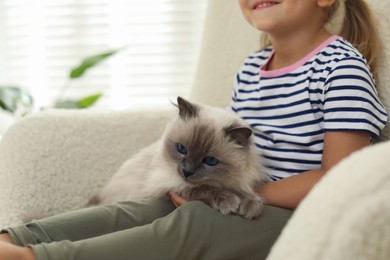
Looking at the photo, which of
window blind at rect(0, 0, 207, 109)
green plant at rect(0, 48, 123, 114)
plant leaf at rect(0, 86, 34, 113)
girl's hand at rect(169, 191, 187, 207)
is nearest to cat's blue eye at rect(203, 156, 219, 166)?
girl's hand at rect(169, 191, 187, 207)

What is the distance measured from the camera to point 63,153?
1.59 metres

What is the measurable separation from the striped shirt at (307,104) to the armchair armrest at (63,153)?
0.35 metres

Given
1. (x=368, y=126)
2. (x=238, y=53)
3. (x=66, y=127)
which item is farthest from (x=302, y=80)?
(x=66, y=127)

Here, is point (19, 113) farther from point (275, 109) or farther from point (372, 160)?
point (372, 160)

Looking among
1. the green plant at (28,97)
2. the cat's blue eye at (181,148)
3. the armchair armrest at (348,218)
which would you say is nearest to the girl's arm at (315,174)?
the cat's blue eye at (181,148)

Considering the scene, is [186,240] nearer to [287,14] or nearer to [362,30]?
[287,14]

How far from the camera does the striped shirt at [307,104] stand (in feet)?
4.05

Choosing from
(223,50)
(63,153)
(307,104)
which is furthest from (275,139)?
(63,153)

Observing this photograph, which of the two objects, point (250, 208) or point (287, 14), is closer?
point (250, 208)

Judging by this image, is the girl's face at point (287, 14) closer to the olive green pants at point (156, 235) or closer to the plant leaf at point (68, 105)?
the olive green pants at point (156, 235)

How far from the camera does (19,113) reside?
2.25 meters

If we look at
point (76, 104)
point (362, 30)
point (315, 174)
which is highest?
point (362, 30)

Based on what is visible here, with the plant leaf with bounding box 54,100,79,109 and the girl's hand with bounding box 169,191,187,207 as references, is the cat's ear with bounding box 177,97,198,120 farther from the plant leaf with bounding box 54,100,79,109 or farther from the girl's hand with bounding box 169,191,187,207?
the plant leaf with bounding box 54,100,79,109

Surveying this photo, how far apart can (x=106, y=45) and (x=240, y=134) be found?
166 centimetres
